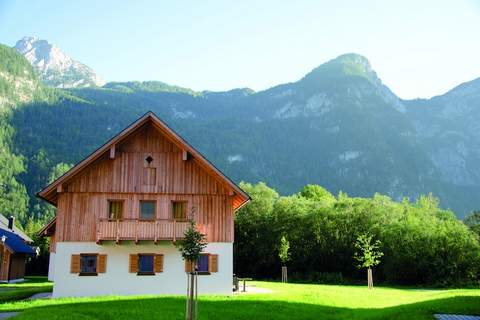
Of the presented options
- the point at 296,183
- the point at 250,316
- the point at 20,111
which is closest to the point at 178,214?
the point at 250,316

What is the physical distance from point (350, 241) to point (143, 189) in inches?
1084

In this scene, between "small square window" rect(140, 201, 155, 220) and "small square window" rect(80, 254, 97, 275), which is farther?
"small square window" rect(140, 201, 155, 220)

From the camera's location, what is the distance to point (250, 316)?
2070cm

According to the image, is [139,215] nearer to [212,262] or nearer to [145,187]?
[145,187]

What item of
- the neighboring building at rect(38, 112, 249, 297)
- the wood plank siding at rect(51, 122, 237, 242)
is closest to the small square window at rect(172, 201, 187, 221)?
the neighboring building at rect(38, 112, 249, 297)

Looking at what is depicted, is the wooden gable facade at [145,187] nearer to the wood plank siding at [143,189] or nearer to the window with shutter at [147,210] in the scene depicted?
the wood plank siding at [143,189]

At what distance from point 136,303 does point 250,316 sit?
6279 mm

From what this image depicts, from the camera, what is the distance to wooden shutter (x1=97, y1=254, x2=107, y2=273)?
3091 centimetres

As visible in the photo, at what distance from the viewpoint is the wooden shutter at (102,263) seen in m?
30.9

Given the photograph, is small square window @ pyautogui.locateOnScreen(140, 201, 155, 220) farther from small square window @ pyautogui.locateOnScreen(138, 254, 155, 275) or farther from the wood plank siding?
small square window @ pyautogui.locateOnScreen(138, 254, 155, 275)

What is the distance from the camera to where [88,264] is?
102ft

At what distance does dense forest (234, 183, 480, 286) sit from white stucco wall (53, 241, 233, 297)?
2099cm

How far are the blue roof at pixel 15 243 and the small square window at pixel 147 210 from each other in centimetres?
2102

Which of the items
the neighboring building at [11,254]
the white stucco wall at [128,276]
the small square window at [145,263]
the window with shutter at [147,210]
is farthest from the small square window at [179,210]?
Answer: the neighboring building at [11,254]
